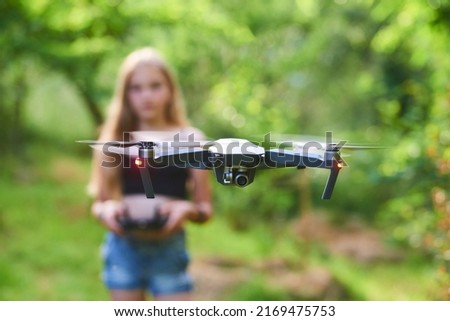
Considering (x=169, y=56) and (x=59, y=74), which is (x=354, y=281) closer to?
(x=169, y=56)

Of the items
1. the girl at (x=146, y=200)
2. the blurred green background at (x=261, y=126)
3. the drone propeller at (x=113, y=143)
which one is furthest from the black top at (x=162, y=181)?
the blurred green background at (x=261, y=126)

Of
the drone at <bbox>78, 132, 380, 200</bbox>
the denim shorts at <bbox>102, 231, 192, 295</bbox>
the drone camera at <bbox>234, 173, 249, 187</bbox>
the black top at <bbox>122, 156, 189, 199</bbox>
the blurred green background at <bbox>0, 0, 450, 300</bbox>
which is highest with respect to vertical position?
the blurred green background at <bbox>0, 0, 450, 300</bbox>

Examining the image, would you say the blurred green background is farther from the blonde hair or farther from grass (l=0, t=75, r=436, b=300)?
the blonde hair

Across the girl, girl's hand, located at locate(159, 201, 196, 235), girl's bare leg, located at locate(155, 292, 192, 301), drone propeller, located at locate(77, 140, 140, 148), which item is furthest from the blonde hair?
drone propeller, located at locate(77, 140, 140, 148)

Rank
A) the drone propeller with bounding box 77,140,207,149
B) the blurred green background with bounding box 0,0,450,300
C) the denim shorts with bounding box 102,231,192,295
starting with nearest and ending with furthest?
1. the drone propeller with bounding box 77,140,207,149
2. the denim shorts with bounding box 102,231,192,295
3. the blurred green background with bounding box 0,0,450,300

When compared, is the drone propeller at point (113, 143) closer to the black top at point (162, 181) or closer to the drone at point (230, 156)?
the drone at point (230, 156)

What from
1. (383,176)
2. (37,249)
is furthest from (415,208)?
(37,249)

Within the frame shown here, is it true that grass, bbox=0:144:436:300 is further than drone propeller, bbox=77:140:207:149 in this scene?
Yes

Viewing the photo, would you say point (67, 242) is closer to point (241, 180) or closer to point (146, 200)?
point (146, 200)
